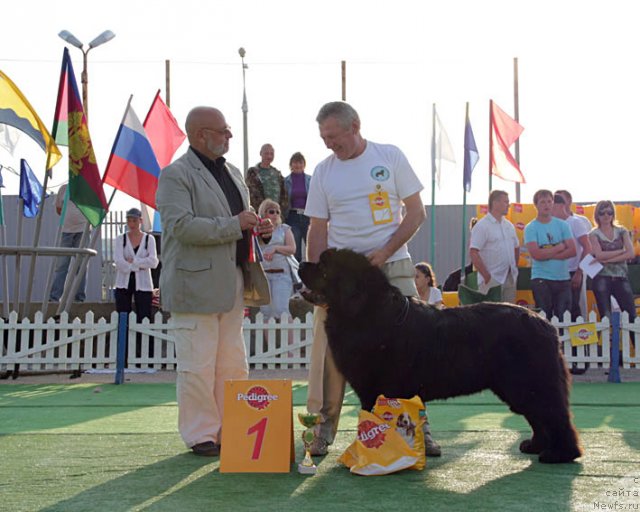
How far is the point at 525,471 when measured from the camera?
13.4ft

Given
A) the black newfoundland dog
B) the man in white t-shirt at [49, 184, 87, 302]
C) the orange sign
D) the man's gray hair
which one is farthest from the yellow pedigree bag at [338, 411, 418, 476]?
the man in white t-shirt at [49, 184, 87, 302]

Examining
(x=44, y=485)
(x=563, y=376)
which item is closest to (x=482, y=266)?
(x=563, y=376)

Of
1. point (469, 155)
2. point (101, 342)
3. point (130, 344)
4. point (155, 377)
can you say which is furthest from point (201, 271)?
point (469, 155)

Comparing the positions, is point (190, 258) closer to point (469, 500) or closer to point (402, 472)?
point (402, 472)

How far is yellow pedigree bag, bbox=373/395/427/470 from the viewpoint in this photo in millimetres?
4105

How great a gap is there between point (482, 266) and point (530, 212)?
3.35m

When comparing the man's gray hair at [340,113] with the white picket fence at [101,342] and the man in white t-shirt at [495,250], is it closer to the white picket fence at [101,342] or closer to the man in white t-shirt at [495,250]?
the man in white t-shirt at [495,250]

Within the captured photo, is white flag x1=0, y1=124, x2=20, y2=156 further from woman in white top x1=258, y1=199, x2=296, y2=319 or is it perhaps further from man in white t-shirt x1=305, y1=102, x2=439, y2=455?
man in white t-shirt x1=305, y1=102, x2=439, y2=455

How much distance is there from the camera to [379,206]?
472cm

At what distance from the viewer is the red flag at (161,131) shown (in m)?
12.4

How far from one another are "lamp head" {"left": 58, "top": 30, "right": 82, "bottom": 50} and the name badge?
43.4ft

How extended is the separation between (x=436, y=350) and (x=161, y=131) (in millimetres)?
9125

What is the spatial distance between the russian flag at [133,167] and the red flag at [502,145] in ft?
21.4

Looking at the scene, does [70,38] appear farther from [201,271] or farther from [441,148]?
[201,271]
